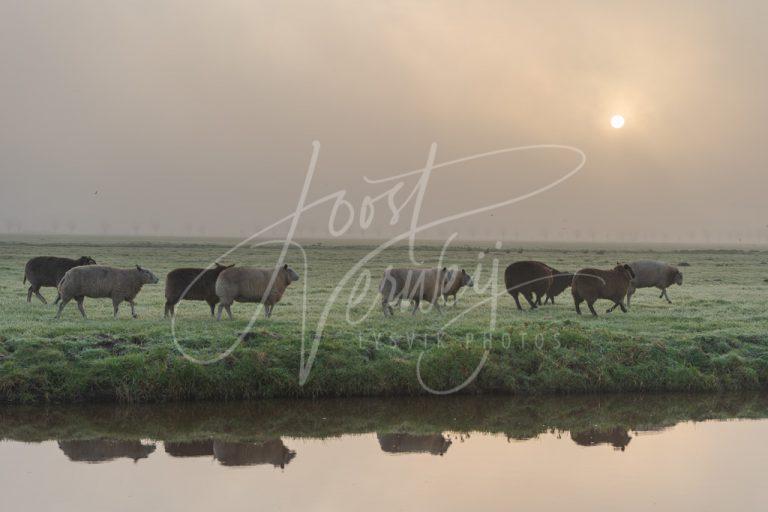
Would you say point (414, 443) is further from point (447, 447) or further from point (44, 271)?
point (44, 271)

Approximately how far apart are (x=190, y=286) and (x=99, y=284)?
2.40 meters

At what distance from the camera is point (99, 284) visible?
2120 centimetres

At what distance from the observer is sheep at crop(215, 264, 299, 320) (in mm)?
20828

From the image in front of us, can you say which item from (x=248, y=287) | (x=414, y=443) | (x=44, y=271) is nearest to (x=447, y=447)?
(x=414, y=443)

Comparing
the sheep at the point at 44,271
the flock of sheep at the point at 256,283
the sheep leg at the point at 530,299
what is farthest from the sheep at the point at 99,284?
the sheep leg at the point at 530,299

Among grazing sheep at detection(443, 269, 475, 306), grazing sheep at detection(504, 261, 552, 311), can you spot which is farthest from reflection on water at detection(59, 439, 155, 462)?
grazing sheep at detection(504, 261, 552, 311)

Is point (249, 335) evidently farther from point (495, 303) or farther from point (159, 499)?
point (495, 303)

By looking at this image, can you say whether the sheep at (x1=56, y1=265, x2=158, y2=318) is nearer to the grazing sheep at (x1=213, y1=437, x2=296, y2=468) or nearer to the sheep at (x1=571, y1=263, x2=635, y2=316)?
the grazing sheep at (x1=213, y1=437, x2=296, y2=468)

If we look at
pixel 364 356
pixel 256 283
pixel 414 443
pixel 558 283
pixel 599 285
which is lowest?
pixel 414 443

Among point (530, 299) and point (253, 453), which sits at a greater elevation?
point (530, 299)

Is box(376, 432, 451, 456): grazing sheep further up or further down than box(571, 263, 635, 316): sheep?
further down

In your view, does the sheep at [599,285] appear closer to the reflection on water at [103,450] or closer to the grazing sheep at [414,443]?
the grazing sheep at [414,443]

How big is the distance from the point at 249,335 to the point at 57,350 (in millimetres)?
3877

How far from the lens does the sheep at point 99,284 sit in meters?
20.7
